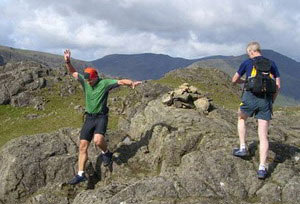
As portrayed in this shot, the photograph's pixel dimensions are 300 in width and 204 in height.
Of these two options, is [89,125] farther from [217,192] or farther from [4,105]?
[4,105]

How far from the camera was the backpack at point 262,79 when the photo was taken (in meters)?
14.1

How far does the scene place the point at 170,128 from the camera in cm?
1828

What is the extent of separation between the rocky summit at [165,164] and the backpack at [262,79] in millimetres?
2724

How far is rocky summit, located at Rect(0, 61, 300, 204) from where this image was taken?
1302cm

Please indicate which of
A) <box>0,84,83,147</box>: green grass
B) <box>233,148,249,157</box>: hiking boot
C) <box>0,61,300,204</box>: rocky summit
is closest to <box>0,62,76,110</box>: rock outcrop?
<box>0,84,83,147</box>: green grass

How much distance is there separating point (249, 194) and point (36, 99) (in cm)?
4427

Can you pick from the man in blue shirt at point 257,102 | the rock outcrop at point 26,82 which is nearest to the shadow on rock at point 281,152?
the man in blue shirt at point 257,102

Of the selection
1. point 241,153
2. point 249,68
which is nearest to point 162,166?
point 241,153

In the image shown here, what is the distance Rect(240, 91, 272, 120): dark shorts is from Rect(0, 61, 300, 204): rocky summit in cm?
173

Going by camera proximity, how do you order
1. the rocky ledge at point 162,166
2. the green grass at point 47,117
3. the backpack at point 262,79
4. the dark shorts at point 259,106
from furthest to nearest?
1. the green grass at point 47,117
2. the dark shorts at point 259,106
3. the backpack at point 262,79
4. the rocky ledge at point 162,166

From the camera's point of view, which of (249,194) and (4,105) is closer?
(249,194)

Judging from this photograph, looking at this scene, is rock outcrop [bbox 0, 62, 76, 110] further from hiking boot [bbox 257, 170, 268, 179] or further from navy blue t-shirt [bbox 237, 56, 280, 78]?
hiking boot [bbox 257, 170, 268, 179]

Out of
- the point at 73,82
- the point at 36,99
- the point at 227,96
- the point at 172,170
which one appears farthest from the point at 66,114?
the point at 172,170

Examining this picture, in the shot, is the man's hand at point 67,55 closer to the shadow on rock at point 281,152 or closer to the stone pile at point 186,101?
the stone pile at point 186,101
